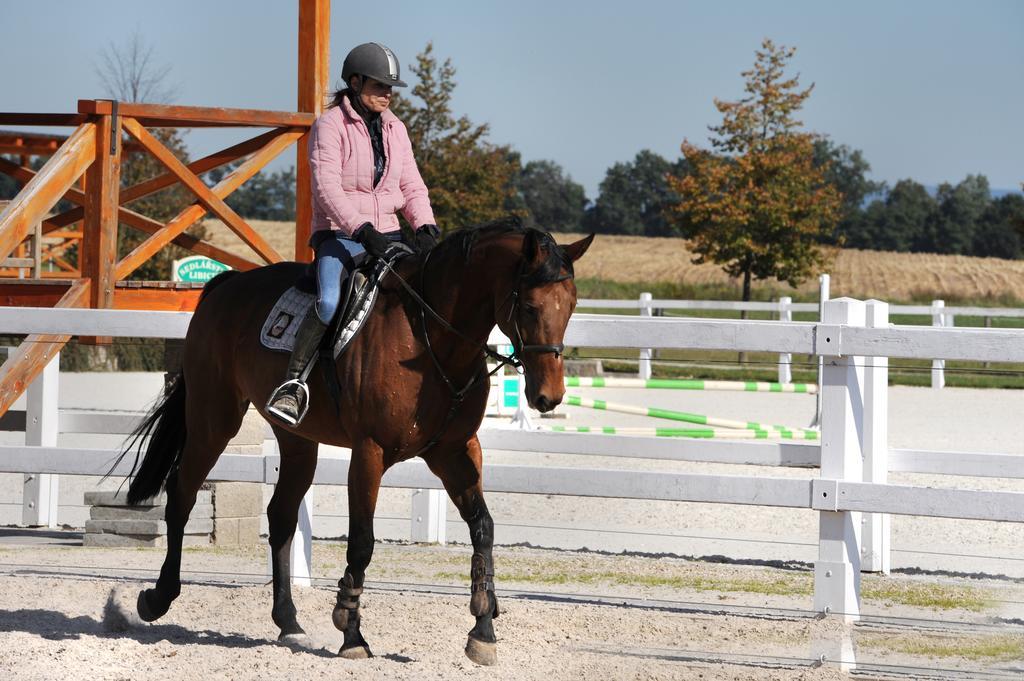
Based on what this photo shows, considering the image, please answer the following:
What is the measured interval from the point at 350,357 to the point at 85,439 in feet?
28.9

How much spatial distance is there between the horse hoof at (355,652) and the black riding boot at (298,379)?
0.95m

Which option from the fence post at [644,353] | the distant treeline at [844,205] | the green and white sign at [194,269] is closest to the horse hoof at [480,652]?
the green and white sign at [194,269]

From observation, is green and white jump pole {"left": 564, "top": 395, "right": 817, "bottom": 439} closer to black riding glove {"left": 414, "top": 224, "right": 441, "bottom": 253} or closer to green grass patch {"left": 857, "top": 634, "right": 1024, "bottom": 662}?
green grass patch {"left": 857, "top": 634, "right": 1024, "bottom": 662}

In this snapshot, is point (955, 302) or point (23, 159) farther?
point (955, 302)

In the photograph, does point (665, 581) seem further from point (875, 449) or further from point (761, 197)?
point (761, 197)

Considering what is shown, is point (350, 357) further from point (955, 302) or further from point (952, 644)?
point (955, 302)

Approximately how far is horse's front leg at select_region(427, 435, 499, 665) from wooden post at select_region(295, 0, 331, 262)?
3729mm

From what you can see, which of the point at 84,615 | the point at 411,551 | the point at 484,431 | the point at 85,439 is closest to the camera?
the point at 84,615

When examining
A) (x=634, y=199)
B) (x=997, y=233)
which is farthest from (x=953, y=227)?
(x=634, y=199)

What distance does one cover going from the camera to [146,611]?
5801 millimetres

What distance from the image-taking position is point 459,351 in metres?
5.11

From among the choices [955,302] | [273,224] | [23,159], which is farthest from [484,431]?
[273,224]

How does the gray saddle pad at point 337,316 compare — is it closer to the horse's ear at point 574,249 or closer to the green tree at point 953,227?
the horse's ear at point 574,249

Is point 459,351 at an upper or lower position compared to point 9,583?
upper
